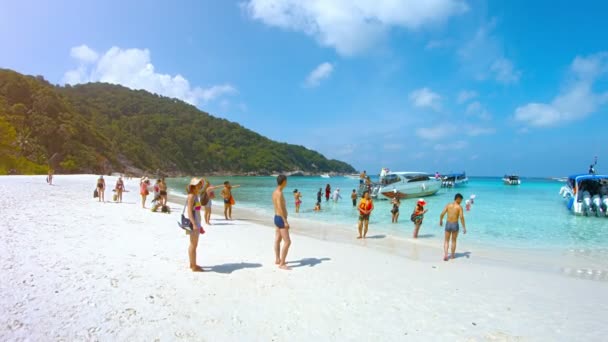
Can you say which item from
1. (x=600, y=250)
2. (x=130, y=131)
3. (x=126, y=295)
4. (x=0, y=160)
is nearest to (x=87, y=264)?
(x=126, y=295)

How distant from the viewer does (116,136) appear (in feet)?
311

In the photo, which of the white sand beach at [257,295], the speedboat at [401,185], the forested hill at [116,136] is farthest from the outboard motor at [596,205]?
the forested hill at [116,136]

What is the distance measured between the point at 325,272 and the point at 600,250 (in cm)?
1109

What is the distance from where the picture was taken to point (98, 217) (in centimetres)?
1048

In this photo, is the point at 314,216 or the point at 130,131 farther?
the point at 130,131

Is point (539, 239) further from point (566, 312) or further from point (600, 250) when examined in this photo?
point (566, 312)

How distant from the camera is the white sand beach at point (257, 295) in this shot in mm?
3941

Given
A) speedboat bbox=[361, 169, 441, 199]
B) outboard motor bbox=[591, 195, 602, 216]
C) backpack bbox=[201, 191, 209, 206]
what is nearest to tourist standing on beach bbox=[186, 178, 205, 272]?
backpack bbox=[201, 191, 209, 206]

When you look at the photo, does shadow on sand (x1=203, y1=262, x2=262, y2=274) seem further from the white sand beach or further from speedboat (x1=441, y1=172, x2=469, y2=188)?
speedboat (x1=441, y1=172, x2=469, y2=188)

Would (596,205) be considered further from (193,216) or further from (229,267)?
(193,216)

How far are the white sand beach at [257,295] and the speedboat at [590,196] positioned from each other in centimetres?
1815

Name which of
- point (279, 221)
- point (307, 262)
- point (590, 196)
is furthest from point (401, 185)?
point (279, 221)

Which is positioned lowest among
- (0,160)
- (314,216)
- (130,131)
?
(314,216)

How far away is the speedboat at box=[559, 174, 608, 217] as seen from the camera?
20.9 meters
